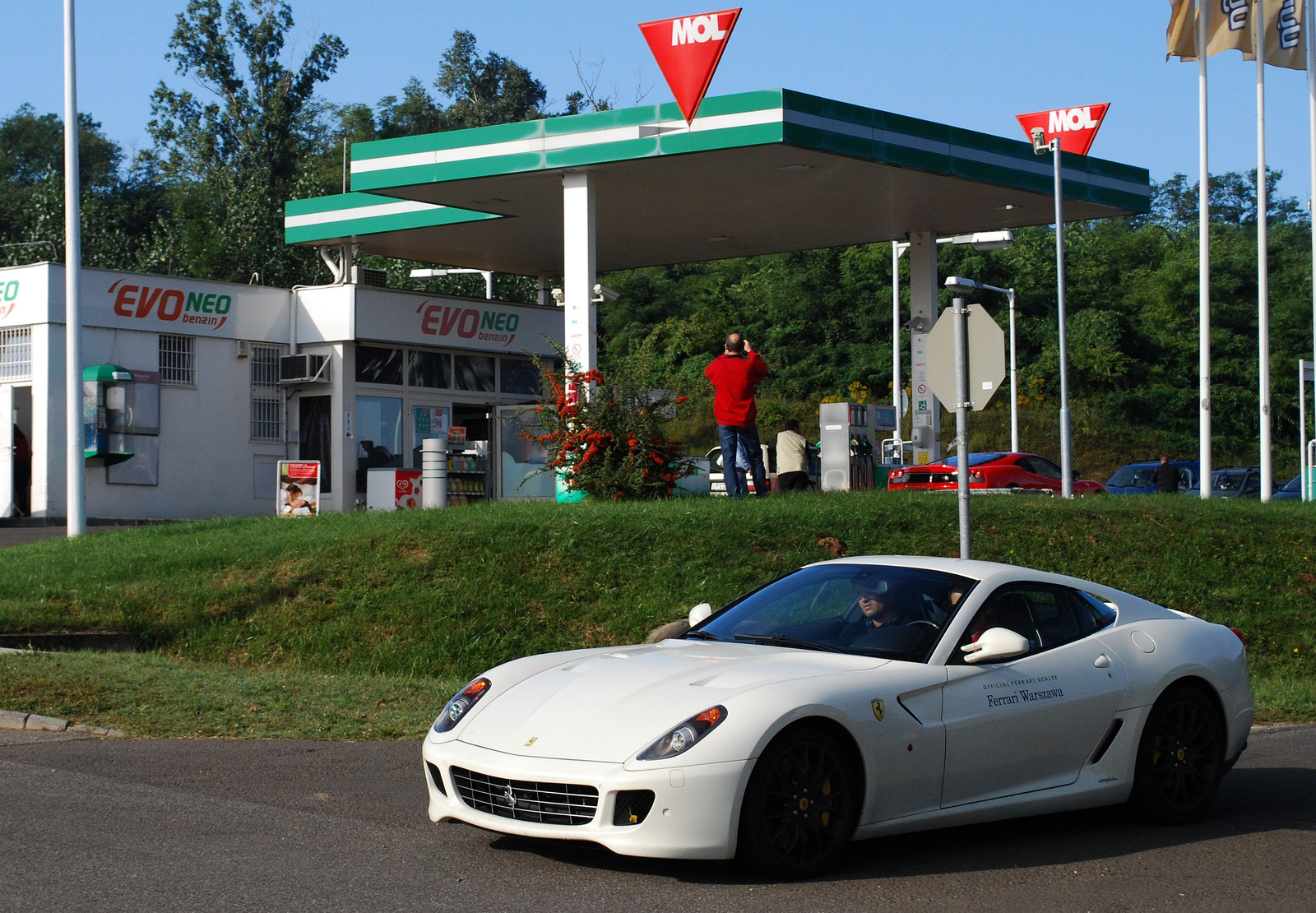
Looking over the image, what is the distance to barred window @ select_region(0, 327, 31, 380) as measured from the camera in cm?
2469

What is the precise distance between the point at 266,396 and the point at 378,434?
7.45ft

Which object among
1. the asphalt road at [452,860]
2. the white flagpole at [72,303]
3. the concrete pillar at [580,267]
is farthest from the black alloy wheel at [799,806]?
the concrete pillar at [580,267]

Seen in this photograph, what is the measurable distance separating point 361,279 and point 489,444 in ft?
17.3

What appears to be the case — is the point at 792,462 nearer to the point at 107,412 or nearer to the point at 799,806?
the point at 107,412

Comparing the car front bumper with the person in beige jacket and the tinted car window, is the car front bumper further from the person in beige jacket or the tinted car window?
the person in beige jacket

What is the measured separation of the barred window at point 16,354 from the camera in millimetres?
24688

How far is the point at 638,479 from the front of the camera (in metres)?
16.4

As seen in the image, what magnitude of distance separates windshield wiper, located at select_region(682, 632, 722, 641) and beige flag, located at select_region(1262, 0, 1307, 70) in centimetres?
2168

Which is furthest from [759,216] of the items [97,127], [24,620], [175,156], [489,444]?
[97,127]

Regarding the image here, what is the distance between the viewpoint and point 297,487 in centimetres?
2195

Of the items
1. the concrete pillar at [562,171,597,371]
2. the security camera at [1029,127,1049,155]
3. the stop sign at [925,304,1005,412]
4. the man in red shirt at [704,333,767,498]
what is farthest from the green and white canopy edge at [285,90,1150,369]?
the stop sign at [925,304,1005,412]

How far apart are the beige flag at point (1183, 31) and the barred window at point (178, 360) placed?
60.2 feet

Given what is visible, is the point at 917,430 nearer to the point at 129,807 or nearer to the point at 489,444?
the point at 129,807

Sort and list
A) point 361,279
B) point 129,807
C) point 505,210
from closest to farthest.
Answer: point 129,807 < point 505,210 < point 361,279
